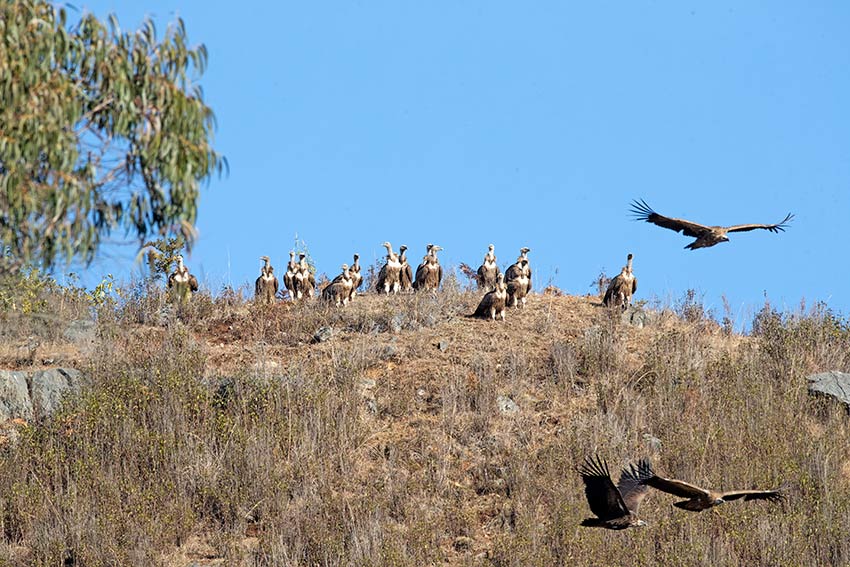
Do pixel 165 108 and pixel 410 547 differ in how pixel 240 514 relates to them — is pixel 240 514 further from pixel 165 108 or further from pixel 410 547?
pixel 165 108

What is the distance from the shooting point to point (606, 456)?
22.7 meters

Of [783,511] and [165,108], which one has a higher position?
[165,108]

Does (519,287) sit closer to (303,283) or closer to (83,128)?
(303,283)

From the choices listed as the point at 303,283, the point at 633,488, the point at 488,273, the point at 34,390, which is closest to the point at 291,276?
the point at 303,283

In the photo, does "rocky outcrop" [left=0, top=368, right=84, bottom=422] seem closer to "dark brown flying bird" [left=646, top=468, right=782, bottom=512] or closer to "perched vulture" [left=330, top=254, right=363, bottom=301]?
"perched vulture" [left=330, top=254, right=363, bottom=301]

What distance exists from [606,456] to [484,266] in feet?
25.8

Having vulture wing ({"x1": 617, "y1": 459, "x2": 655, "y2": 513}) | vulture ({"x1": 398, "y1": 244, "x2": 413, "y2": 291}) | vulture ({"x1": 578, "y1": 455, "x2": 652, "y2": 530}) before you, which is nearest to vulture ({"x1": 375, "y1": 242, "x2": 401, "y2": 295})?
vulture ({"x1": 398, "y1": 244, "x2": 413, "y2": 291})

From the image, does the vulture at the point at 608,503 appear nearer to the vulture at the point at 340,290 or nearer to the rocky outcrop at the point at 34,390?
the rocky outcrop at the point at 34,390

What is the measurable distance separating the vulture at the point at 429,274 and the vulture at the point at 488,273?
76 cm

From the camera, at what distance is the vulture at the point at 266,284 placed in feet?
93.0

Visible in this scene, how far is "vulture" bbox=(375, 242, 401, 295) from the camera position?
2923 cm

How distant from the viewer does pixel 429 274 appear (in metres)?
29.1

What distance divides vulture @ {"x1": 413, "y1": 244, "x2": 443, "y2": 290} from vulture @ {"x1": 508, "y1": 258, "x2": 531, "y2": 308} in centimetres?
204

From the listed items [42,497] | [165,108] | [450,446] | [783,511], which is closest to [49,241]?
[165,108]
